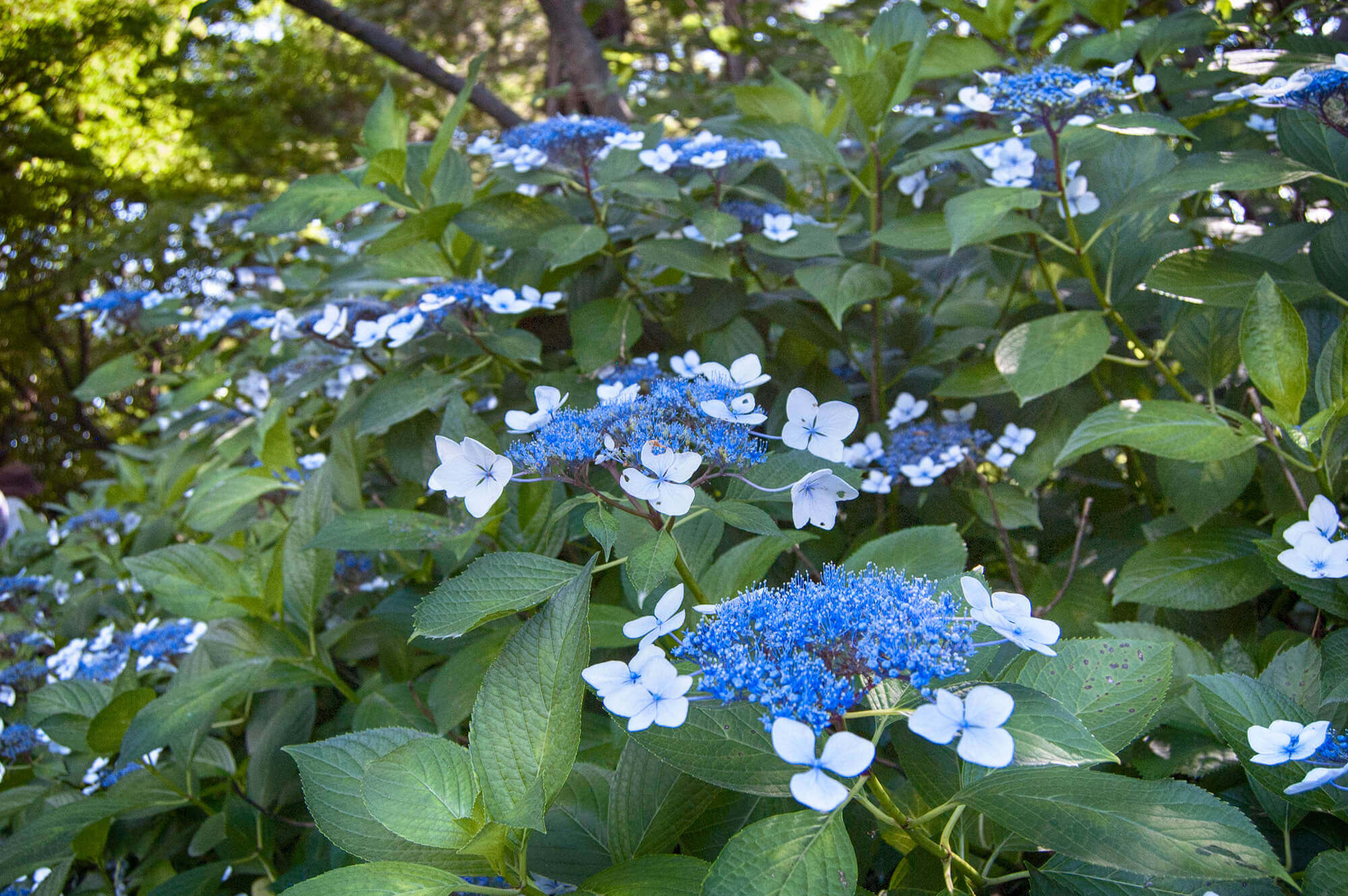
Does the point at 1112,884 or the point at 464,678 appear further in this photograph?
the point at 464,678

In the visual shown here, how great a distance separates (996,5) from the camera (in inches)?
68.6

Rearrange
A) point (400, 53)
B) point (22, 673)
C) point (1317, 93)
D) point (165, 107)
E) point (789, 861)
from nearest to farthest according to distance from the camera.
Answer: point (789, 861) → point (1317, 93) → point (22, 673) → point (400, 53) → point (165, 107)

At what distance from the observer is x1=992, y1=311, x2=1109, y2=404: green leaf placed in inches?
47.6

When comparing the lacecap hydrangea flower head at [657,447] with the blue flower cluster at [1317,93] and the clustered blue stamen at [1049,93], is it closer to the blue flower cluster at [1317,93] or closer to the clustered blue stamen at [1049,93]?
the clustered blue stamen at [1049,93]

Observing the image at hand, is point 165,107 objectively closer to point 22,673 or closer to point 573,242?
point 22,673

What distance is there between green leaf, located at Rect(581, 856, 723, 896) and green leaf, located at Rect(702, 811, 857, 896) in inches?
3.9

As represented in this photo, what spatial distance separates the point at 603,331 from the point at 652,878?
100 centimetres


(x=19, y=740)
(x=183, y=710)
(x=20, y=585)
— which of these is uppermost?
(x=183, y=710)

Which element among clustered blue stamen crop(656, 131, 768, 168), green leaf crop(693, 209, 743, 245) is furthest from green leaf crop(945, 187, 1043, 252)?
clustered blue stamen crop(656, 131, 768, 168)

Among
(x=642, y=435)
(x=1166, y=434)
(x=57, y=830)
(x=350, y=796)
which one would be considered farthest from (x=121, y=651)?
(x=1166, y=434)

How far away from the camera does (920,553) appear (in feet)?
3.12

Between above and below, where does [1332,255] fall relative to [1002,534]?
above

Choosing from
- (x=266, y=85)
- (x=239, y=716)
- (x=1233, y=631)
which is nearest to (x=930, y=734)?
(x=1233, y=631)

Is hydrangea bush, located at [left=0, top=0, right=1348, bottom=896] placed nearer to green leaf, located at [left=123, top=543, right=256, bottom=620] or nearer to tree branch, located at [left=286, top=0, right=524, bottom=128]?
green leaf, located at [left=123, top=543, right=256, bottom=620]
